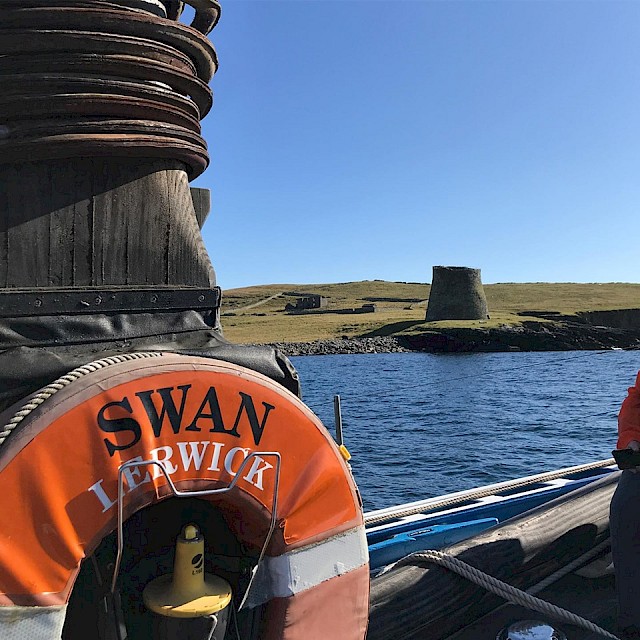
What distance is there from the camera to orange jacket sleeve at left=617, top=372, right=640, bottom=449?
2.92 metres

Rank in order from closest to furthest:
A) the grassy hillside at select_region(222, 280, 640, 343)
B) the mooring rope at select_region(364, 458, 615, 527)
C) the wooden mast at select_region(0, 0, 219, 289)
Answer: the wooden mast at select_region(0, 0, 219, 289) → the mooring rope at select_region(364, 458, 615, 527) → the grassy hillside at select_region(222, 280, 640, 343)

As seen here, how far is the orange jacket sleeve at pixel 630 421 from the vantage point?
2.92m

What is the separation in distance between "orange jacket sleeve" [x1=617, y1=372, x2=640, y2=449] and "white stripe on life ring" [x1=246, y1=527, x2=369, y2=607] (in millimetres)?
1527

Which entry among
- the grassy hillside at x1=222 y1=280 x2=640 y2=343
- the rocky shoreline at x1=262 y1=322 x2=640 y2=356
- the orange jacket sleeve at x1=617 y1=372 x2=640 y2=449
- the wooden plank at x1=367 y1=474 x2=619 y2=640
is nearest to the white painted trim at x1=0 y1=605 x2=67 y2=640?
the wooden plank at x1=367 y1=474 x2=619 y2=640

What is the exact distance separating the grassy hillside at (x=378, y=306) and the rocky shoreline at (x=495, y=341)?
7.22ft

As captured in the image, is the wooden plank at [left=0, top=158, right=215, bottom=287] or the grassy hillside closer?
the wooden plank at [left=0, top=158, right=215, bottom=287]

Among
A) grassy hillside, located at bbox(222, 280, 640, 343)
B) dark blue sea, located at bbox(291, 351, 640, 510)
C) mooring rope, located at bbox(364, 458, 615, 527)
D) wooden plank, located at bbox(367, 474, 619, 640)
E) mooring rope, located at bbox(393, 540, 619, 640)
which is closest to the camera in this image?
wooden plank, located at bbox(367, 474, 619, 640)

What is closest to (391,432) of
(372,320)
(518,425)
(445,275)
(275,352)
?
(518,425)

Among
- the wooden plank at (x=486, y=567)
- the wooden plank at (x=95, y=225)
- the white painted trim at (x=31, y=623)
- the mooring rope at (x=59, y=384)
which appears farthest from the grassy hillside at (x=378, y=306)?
the white painted trim at (x=31, y=623)

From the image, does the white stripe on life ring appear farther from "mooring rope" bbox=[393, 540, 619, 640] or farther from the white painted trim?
"mooring rope" bbox=[393, 540, 619, 640]

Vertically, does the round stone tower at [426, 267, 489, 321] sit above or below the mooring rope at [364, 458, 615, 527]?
above

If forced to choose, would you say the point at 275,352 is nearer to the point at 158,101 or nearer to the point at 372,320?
the point at 158,101

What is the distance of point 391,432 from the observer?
74.2 feet

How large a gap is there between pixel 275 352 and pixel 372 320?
80657mm
